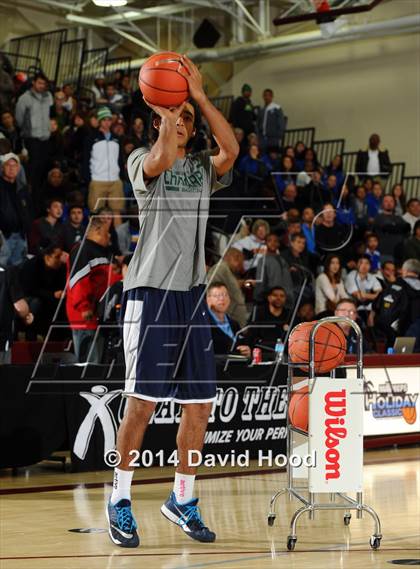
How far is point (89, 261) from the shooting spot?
10.9 meters

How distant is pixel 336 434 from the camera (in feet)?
21.0

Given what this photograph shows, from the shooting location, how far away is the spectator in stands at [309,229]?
1688 centimetres

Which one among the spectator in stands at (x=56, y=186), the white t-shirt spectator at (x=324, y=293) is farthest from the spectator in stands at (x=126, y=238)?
the white t-shirt spectator at (x=324, y=293)

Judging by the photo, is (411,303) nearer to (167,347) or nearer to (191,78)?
(167,347)

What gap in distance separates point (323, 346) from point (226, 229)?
1045 centimetres

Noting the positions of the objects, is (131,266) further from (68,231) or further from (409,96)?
(409,96)

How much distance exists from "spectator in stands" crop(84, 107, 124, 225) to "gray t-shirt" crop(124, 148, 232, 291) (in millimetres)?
9275

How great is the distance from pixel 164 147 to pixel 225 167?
0.55 m

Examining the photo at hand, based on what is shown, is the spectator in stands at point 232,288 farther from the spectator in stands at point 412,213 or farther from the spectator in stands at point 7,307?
the spectator in stands at point 412,213

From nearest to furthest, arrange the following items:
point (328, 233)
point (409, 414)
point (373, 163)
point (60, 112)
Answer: point (409, 414)
point (328, 233)
point (60, 112)
point (373, 163)

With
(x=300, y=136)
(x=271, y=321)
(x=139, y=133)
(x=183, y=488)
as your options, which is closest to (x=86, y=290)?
(x=271, y=321)

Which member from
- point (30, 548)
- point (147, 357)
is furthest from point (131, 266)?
point (30, 548)

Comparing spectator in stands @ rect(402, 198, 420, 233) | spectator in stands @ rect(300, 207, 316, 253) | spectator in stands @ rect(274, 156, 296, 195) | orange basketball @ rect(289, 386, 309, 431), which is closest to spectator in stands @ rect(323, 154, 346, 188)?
spectator in stands @ rect(274, 156, 296, 195)

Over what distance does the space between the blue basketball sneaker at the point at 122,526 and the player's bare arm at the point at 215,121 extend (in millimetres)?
1979
